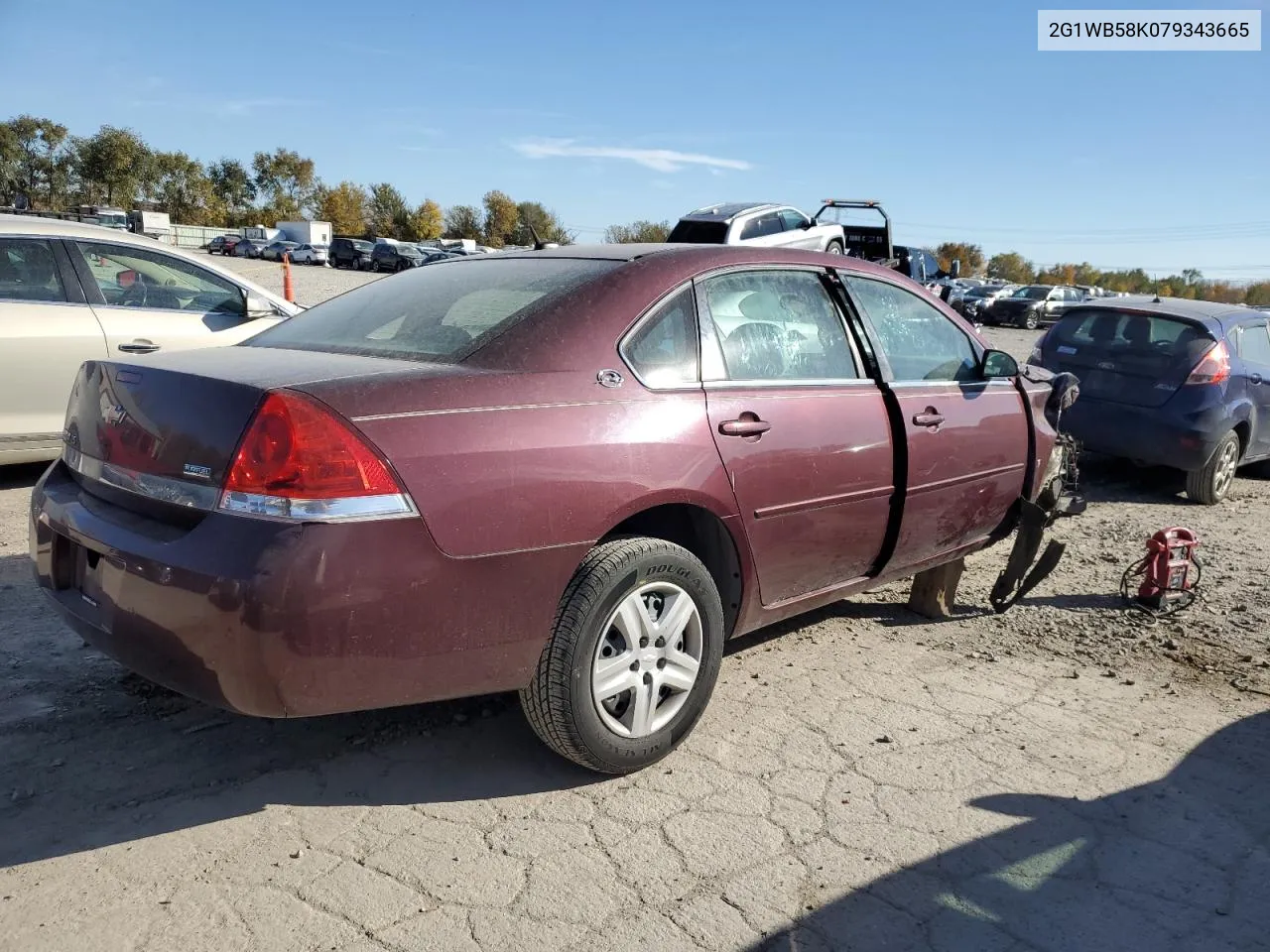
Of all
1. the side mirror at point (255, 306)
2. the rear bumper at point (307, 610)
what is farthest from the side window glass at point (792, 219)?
the rear bumper at point (307, 610)

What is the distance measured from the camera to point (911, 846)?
9.34 ft

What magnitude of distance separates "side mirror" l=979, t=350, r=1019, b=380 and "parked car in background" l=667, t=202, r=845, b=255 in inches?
389

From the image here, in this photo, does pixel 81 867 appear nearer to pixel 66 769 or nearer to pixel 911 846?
pixel 66 769

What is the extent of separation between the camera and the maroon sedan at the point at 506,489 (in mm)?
2529

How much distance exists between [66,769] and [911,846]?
2.43 metres

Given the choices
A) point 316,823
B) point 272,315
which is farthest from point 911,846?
point 272,315

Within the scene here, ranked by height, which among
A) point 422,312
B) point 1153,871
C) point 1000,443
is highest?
point 422,312

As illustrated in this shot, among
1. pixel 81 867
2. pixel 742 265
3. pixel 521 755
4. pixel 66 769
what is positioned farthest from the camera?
pixel 742 265

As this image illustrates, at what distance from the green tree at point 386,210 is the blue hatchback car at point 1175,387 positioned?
8956 cm

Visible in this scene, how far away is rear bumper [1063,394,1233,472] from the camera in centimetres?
738

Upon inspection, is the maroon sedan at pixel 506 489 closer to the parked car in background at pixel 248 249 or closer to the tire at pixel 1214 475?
the tire at pixel 1214 475

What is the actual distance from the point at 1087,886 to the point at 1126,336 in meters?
6.17

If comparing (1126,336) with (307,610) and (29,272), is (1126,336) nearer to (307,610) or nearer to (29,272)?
(307,610)

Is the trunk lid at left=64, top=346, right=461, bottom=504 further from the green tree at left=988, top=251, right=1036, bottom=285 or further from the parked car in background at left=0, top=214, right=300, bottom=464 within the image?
the green tree at left=988, top=251, right=1036, bottom=285
